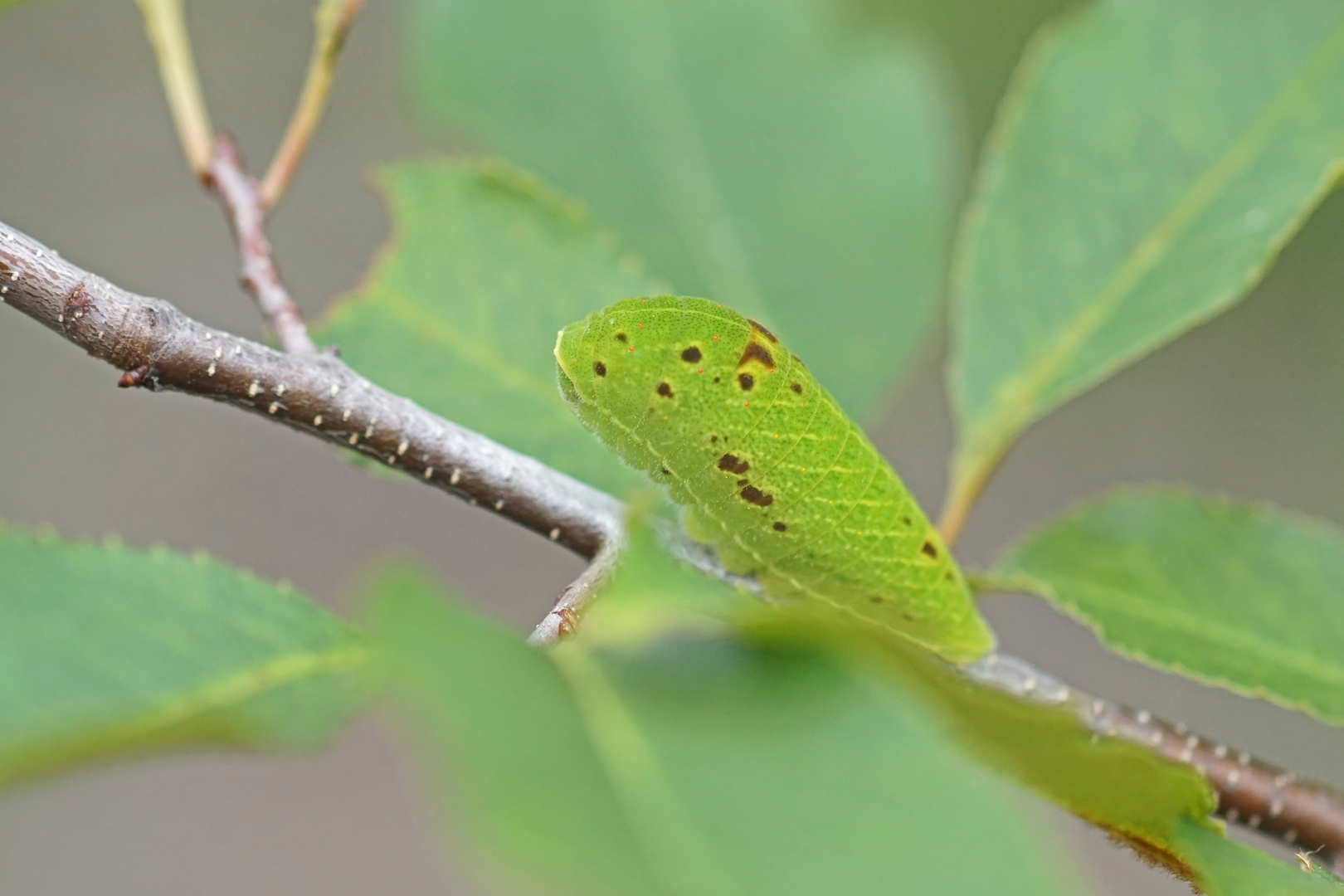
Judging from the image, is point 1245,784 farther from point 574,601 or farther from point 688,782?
point 688,782

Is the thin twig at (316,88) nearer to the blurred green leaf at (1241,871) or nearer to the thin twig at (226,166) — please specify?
the thin twig at (226,166)

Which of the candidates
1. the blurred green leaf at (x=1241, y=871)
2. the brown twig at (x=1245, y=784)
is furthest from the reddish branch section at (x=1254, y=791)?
the blurred green leaf at (x=1241, y=871)

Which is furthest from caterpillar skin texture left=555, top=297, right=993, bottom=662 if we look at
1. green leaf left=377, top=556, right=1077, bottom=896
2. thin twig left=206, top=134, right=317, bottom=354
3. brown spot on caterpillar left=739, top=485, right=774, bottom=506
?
green leaf left=377, top=556, right=1077, bottom=896

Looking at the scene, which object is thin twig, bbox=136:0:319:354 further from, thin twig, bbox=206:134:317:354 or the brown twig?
the brown twig

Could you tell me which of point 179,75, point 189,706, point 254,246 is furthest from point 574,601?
point 179,75

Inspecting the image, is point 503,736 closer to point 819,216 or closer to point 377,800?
point 819,216
